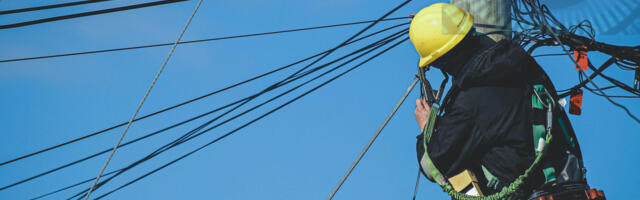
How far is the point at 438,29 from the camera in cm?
402

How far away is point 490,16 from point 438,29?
1.69 feet

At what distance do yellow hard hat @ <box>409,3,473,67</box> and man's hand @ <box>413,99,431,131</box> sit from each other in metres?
0.26

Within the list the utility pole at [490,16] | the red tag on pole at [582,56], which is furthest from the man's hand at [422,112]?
the red tag on pole at [582,56]

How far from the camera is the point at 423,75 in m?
4.32

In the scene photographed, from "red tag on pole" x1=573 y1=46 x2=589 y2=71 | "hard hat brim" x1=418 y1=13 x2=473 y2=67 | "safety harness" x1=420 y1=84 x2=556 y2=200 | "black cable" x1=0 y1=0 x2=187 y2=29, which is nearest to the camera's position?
"safety harness" x1=420 y1=84 x2=556 y2=200

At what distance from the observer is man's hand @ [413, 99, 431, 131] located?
13.0 feet

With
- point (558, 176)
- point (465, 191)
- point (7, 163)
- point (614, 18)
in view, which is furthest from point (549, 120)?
point (7, 163)

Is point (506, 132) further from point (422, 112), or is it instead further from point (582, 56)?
point (582, 56)

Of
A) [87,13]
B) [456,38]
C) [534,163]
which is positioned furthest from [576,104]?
[87,13]

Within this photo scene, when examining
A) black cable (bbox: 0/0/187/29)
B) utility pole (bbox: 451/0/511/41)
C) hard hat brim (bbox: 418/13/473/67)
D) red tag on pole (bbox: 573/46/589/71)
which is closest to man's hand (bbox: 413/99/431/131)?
hard hat brim (bbox: 418/13/473/67)

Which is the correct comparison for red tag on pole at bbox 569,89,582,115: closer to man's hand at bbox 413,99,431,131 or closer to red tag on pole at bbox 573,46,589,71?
red tag on pole at bbox 573,46,589,71

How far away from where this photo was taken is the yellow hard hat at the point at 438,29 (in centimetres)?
393

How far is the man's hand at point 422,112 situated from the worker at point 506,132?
0.33 metres

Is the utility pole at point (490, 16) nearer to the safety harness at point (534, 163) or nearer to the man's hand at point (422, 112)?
the man's hand at point (422, 112)
